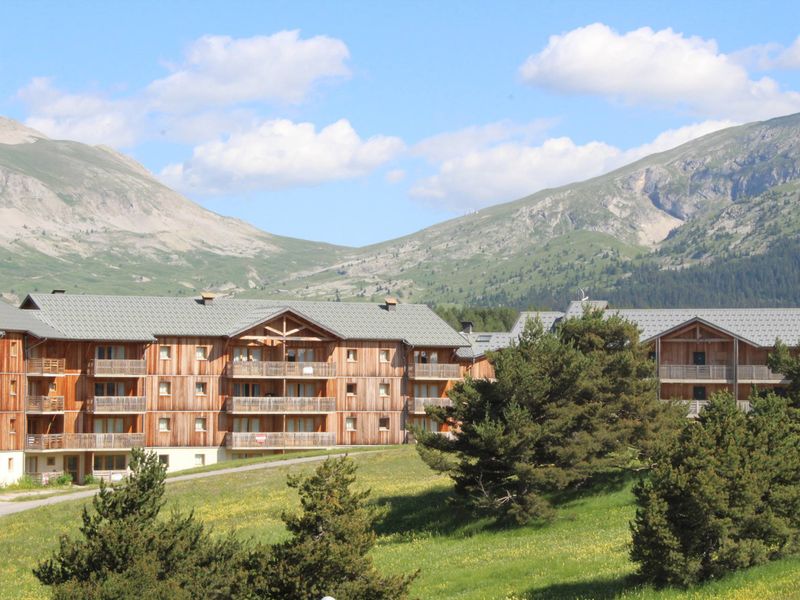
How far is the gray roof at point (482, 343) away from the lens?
362 ft

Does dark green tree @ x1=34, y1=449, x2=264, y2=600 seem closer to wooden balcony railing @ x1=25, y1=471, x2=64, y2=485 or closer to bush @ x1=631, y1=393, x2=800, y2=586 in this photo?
bush @ x1=631, y1=393, x2=800, y2=586

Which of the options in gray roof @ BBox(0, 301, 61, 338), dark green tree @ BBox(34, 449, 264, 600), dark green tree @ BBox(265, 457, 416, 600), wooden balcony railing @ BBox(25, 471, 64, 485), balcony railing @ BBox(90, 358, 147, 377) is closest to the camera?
dark green tree @ BBox(265, 457, 416, 600)

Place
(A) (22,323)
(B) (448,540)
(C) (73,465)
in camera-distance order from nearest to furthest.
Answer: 1. (B) (448,540)
2. (A) (22,323)
3. (C) (73,465)

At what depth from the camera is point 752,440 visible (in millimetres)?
38688

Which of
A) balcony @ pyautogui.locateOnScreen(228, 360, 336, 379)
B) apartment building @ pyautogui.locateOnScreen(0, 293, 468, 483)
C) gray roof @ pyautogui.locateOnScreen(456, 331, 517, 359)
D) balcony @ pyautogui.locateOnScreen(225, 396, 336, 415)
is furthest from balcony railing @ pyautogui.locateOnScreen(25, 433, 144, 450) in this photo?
gray roof @ pyautogui.locateOnScreen(456, 331, 517, 359)

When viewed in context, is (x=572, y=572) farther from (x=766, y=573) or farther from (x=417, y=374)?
(x=417, y=374)

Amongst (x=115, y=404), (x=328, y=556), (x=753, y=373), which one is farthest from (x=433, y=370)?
(x=328, y=556)

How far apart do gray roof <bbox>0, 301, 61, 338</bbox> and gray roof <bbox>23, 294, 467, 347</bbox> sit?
0.84 m

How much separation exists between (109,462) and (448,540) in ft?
150

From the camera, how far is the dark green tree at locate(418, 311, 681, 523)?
5338cm

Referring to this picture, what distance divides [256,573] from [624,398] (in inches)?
1269

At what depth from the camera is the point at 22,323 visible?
3524 inches

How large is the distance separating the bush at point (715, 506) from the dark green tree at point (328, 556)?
8309 mm

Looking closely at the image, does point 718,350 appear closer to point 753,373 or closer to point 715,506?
point 753,373
